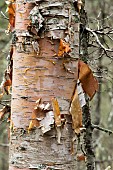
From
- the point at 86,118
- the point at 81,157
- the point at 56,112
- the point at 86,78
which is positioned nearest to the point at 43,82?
the point at 56,112

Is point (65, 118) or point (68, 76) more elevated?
point (68, 76)

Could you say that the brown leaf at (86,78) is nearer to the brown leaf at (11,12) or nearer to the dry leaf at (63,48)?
the dry leaf at (63,48)

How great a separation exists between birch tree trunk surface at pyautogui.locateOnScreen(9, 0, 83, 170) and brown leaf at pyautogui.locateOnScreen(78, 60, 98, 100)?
0.08 metres

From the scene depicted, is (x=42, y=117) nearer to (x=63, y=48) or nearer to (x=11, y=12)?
(x=63, y=48)

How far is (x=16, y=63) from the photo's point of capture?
1.79 m

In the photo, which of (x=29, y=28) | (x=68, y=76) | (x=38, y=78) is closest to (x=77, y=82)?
(x=68, y=76)

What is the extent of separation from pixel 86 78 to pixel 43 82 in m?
0.24

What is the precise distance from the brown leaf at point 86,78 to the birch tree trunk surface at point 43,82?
83 millimetres

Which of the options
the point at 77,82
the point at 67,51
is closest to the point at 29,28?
the point at 67,51

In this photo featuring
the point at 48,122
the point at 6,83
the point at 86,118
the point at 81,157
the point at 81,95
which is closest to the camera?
the point at 48,122

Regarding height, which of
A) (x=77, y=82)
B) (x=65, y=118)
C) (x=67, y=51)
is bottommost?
(x=65, y=118)

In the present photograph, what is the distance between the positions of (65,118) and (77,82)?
16 cm

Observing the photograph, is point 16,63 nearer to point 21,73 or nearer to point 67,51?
point 21,73

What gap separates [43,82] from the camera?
5.64 ft
